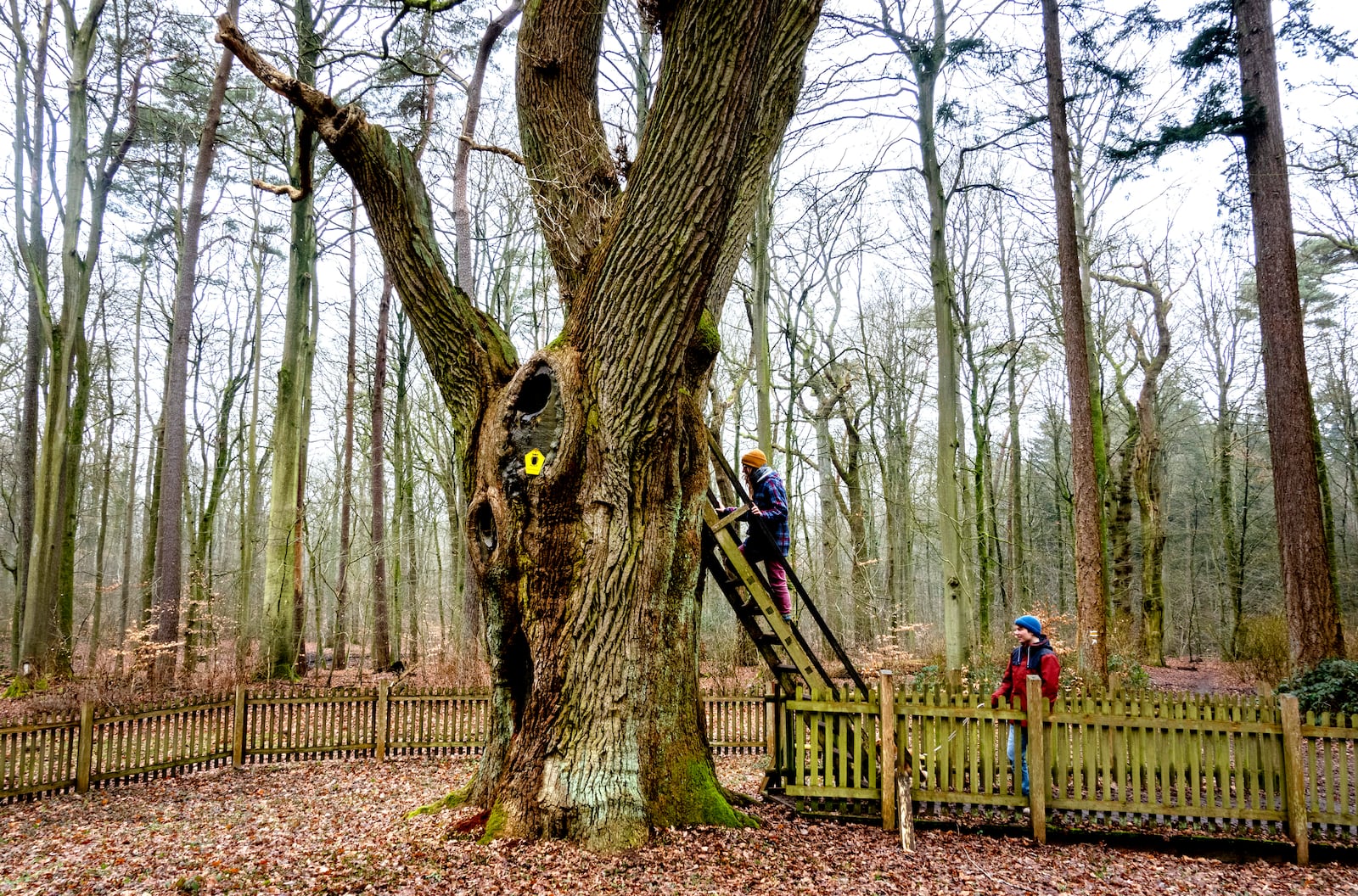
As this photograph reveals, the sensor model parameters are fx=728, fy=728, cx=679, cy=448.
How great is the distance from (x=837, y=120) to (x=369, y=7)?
7.74m

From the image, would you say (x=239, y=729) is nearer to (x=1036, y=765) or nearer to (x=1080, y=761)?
(x=1036, y=765)

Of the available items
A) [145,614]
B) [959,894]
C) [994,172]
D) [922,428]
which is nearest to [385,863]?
[959,894]

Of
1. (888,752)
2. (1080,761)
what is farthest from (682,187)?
(1080,761)

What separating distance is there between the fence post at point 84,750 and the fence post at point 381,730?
9.19 feet

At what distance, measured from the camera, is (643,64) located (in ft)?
46.7

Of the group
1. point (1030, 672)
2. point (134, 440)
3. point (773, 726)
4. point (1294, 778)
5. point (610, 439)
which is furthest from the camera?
point (134, 440)

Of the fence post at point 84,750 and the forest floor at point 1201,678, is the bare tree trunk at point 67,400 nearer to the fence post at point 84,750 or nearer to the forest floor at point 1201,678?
the fence post at point 84,750

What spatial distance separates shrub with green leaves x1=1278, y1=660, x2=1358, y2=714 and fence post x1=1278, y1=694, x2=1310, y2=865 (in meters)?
4.53

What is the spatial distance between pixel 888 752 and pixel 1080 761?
1628mm

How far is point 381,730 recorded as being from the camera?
358 inches

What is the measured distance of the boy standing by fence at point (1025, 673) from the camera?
6.24m

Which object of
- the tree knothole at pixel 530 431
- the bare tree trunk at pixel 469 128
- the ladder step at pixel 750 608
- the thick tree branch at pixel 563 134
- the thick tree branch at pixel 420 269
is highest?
the bare tree trunk at pixel 469 128

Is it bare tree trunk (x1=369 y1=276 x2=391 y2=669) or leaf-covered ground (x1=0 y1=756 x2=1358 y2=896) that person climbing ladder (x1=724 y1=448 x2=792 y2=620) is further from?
bare tree trunk (x1=369 y1=276 x2=391 y2=669)

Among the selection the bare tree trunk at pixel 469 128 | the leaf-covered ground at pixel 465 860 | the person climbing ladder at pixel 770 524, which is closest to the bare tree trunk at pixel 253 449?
the bare tree trunk at pixel 469 128
